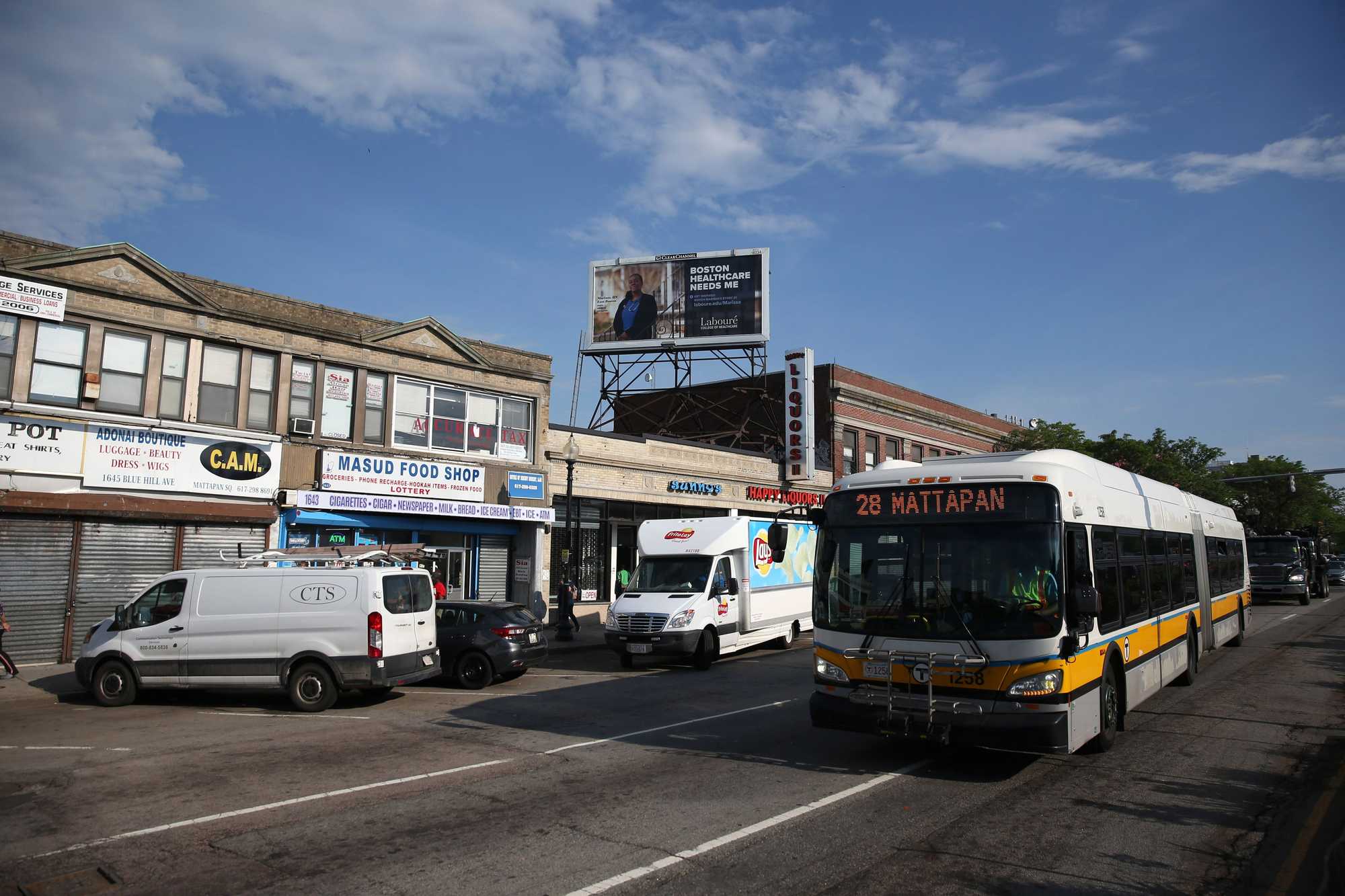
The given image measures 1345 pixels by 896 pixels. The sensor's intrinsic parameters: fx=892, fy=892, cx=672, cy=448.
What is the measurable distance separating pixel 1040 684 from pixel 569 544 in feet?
66.5

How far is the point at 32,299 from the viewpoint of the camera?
57.8ft

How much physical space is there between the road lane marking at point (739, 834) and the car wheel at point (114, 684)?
1123 cm

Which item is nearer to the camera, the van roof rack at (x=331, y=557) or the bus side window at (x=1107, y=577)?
the bus side window at (x=1107, y=577)

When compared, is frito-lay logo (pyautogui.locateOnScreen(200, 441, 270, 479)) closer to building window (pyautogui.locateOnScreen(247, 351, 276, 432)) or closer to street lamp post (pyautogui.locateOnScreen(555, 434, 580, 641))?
building window (pyautogui.locateOnScreen(247, 351, 276, 432))

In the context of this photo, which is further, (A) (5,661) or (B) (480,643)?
(A) (5,661)

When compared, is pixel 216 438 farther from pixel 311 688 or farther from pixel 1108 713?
pixel 1108 713

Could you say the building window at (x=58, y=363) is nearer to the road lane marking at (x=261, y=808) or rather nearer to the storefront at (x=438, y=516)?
the storefront at (x=438, y=516)

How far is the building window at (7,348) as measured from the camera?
1734cm

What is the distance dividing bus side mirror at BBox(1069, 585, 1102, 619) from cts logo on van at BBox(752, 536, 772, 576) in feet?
38.9

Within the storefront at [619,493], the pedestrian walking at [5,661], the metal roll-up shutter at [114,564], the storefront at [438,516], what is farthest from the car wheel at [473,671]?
the storefront at [619,493]

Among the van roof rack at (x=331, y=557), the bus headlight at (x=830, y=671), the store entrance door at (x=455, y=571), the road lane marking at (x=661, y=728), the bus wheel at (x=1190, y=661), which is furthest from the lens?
the store entrance door at (x=455, y=571)

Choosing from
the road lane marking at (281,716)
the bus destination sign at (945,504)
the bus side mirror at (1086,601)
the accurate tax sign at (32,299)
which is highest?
the accurate tax sign at (32,299)

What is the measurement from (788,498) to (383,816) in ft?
91.6

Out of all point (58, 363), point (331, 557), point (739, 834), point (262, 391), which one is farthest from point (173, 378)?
point (739, 834)
